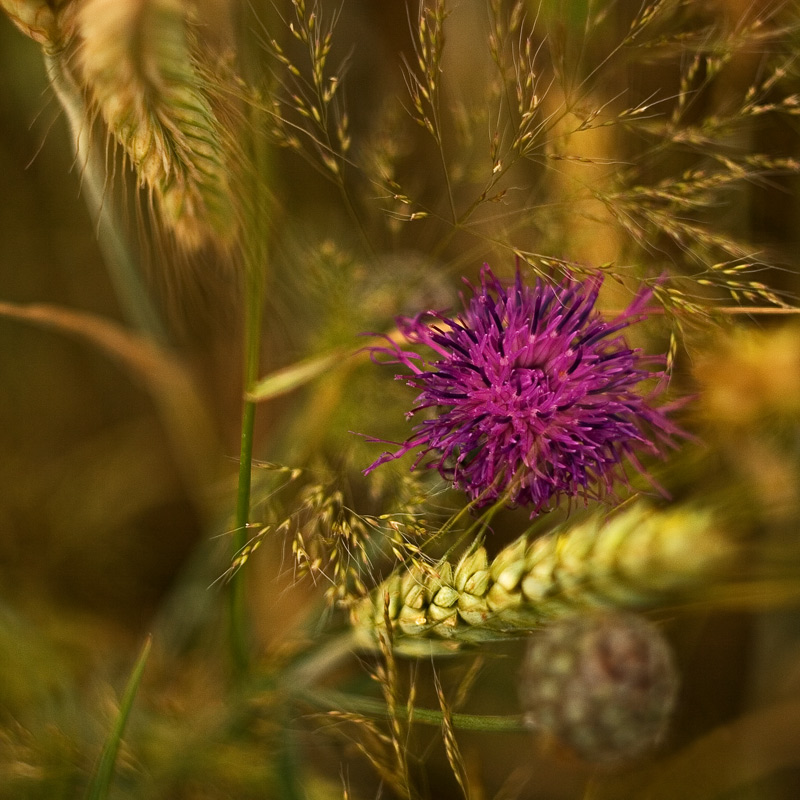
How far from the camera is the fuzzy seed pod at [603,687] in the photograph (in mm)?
644

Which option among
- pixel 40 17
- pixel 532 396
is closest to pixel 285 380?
pixel 532 396

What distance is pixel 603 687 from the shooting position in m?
0.65

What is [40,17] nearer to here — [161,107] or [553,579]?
[161,107]

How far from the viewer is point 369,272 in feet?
3.31

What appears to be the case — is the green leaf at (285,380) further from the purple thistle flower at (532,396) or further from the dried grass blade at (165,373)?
the dried grass blade at (165,373)

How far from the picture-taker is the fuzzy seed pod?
64cm

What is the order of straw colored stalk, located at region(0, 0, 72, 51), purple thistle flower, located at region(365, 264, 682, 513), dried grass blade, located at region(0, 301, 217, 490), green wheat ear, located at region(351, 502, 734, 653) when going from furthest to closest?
dried grass blade, located at region(0, 301, 217, 490)
purple thistle flower, located at region(365, 264, 682, 513)
straw colored stalk, located at region(0, 0, 72, 51)
green wheat ear, located at region(351, 502, 734, 653)

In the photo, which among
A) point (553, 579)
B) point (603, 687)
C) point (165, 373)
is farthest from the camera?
point (165, 373)

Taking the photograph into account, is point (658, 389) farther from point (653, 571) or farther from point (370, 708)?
point (370, 708)

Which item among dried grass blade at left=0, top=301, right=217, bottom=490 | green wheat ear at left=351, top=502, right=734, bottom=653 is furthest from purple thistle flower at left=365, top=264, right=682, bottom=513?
dried grass blade at left=0, top=301, right=217, bottom=490

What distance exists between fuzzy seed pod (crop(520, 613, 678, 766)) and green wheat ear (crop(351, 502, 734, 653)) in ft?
0.29

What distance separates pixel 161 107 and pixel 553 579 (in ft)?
1.52

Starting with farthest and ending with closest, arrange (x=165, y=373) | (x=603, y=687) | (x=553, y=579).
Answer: (x=165, y=373) < (x=603, y=687) < (x=553, y=579)

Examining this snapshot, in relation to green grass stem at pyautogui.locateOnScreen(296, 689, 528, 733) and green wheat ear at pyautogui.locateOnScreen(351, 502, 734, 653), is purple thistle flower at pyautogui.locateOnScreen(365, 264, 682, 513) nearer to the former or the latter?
green wheat ear at pyautogui.locateOnScreen(351, 502, 734, 653)
